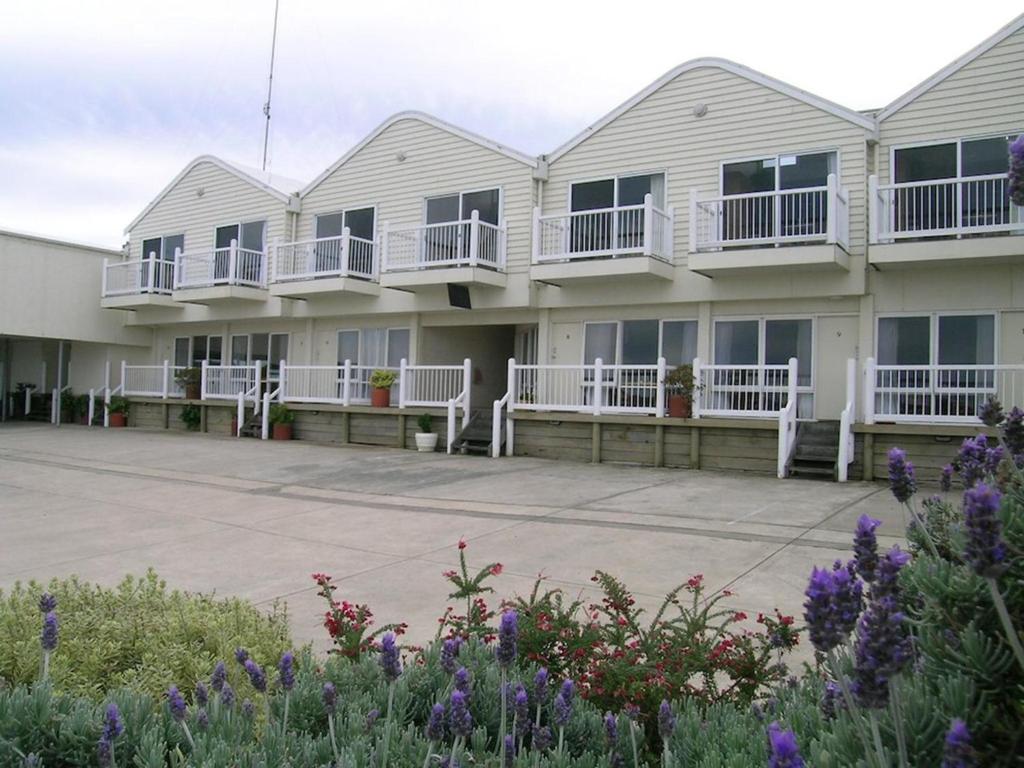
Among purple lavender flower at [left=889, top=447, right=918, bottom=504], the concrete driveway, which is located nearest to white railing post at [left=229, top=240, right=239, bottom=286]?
the concrete driveway

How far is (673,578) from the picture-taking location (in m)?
6.17

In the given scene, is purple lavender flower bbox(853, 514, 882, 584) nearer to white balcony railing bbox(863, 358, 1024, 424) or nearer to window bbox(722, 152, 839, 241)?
white balcony railing bbox(863, 358, 1024, 424)

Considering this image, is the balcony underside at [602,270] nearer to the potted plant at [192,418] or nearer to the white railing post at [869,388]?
the white railing post at [869,388]

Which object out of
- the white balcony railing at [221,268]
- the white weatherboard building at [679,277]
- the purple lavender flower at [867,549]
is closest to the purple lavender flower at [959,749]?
the purple lavender flower at [867,549]

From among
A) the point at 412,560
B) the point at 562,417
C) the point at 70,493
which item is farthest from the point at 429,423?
the point at 412,560

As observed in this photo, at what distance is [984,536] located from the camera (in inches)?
44.1

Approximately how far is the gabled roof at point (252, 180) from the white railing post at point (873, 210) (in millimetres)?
15931

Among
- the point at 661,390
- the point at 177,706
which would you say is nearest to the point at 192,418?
the point at 661,390

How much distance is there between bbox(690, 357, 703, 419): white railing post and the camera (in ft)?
47.0

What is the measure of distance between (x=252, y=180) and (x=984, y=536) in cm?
2507

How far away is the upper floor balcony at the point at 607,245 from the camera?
1568cm

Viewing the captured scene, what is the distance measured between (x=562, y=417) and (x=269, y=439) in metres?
8.64

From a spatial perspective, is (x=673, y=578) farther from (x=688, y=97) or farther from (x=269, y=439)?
(x=269, y=439)

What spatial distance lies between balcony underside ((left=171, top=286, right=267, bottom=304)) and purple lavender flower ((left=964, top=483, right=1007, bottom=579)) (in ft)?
74.6
